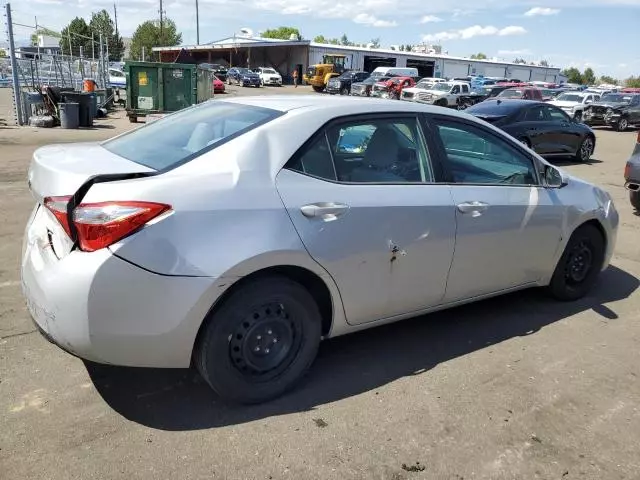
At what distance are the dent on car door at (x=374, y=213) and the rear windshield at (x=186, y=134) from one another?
0.41 m

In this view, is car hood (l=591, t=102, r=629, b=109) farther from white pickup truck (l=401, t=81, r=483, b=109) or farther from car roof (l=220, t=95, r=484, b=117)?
car roof (l=220, t=95, r=484, b=117)

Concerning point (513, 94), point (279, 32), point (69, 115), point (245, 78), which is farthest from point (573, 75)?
point (69, 115)

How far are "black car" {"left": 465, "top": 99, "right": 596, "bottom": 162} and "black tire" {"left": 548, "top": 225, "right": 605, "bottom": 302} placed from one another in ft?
27.7

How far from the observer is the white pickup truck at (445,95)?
1168 inches

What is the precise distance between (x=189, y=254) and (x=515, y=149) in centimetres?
268

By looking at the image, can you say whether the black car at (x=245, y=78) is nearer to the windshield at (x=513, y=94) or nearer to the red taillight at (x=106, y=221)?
the windshield at (x=513, y=94)

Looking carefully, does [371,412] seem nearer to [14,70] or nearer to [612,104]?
[14,70]

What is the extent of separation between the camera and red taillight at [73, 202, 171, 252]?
2.55 metres

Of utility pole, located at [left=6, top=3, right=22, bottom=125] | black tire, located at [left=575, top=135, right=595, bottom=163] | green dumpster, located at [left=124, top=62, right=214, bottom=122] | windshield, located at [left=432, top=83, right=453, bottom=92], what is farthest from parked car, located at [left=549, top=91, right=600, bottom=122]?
utility pole, located at [left=6, top=3, right=22, bottom=125]

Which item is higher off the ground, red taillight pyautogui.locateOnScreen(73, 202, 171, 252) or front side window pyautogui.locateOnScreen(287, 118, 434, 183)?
front side window pyautogui.locateOnScreen(287, 118, 434, 183)

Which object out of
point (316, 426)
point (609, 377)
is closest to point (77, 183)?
point (316, 426)

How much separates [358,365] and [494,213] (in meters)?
1.37

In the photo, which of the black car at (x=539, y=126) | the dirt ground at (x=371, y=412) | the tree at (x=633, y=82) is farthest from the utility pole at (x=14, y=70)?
the tree at (x=633, y=82)

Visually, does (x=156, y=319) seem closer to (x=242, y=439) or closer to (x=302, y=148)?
(x=242, y=439)
